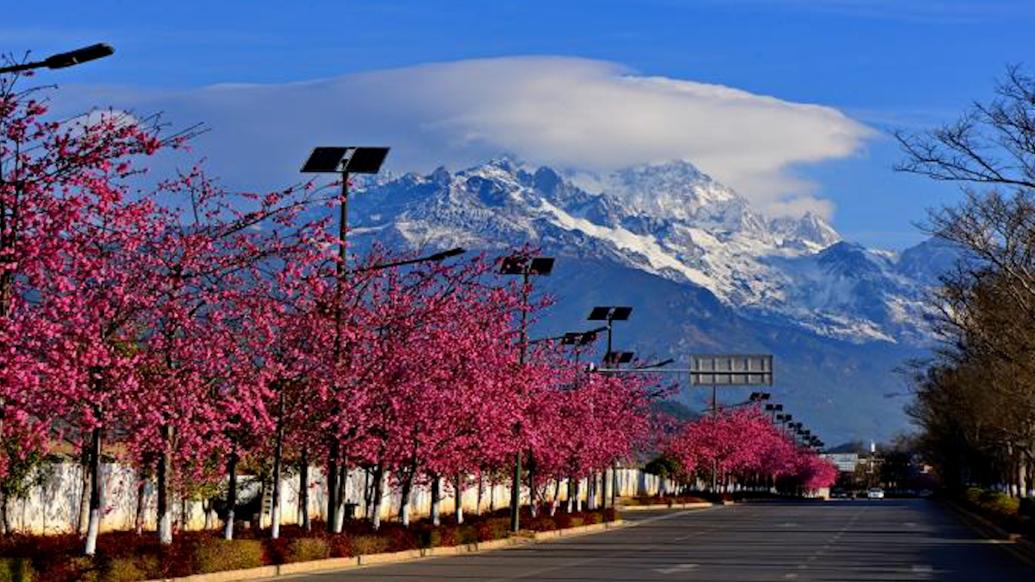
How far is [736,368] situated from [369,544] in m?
48.0

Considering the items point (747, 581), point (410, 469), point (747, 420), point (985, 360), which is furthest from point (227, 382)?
point (747, 420)

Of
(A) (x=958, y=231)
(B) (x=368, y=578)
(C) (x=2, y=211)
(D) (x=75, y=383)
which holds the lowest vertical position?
(B) (x=368, y=578)

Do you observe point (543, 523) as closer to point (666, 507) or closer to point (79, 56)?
point (79, 56)

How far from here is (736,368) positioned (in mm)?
84812

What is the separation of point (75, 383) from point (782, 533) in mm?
36949

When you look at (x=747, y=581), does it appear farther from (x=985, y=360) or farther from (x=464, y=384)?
(x=985, y=360)

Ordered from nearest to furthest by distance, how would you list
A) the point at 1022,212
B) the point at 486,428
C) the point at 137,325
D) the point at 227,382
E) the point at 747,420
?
the point at 137,325 → the point at 227,382 → the point at 1022,212 → the point at 486,428 → the point at 747,420

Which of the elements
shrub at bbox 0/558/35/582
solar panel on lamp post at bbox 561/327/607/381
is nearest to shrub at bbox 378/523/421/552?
shrub at bbox 0/558/35/582

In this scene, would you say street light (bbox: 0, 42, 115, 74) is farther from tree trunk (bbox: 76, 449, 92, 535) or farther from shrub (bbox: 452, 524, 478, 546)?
shrub (bbox: 452, 524, 478, 546)

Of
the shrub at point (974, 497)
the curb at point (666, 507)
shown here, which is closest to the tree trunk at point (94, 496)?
the shrub at point (974, 497)

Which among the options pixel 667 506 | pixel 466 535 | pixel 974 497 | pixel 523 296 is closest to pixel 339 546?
pixel 466 535

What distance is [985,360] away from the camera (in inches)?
2549

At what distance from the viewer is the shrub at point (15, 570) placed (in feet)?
80.8

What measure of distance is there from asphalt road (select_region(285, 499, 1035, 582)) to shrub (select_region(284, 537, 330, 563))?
3.50 feet
